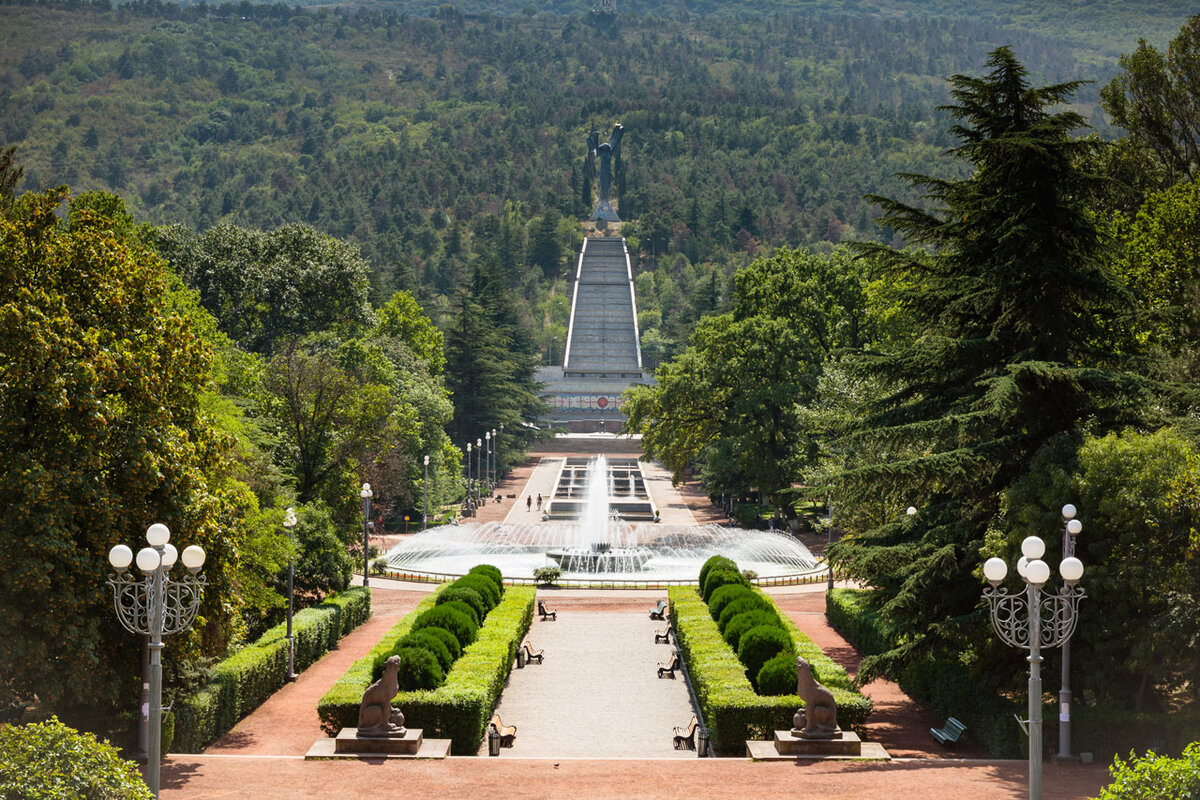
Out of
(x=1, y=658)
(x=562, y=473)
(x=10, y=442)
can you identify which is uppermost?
(x=10, y=442)

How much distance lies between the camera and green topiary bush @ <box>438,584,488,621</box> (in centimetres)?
3425

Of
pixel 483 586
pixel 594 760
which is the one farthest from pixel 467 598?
pixel 594 760

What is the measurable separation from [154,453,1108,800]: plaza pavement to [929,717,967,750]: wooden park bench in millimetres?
278

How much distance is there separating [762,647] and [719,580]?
1009 centimetres

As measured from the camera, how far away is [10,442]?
70.5 ft

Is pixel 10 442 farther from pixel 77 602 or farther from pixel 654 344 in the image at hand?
pixel 654 344

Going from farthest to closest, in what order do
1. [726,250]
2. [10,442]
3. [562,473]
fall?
[726,250]
[562,473]
[10,442]

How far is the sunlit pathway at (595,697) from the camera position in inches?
991

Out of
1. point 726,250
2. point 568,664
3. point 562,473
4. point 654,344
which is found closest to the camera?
point 568,664

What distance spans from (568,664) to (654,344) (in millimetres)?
109869

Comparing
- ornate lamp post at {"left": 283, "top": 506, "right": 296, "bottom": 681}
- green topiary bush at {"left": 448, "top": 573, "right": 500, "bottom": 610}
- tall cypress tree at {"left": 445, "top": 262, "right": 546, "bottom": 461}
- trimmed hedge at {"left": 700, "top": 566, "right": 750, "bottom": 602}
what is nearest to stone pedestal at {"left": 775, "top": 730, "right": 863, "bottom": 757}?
ornate lamp post at {"left": 283, "top": 506, "right": 296, "bottom": 681}

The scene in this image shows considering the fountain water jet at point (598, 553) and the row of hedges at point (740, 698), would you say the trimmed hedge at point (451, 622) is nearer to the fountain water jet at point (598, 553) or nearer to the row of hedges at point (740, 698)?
the row of hedges at point (740, 698)

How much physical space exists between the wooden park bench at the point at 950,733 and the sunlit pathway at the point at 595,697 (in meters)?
4.64

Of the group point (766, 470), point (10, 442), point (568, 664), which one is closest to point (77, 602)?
point (10, 442)
